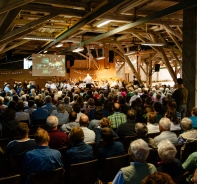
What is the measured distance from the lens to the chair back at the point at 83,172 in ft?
10.1

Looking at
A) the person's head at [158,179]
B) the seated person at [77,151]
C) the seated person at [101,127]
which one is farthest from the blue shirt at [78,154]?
the person's head at [158,179]

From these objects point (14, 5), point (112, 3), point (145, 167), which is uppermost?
point (112, 3)

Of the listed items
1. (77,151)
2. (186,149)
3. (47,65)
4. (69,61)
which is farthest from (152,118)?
(69,61)

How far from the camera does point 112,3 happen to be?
6.89 m

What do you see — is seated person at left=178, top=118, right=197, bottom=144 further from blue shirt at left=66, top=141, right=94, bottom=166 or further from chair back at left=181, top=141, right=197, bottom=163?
blue shirt at left=66, top=141, right=94, bottom=166

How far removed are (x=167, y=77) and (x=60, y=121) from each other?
24.9 metres

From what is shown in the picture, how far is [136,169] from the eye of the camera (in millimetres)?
2562

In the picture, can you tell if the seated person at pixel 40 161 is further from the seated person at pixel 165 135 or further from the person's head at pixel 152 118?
the person's head at pixel 152 118

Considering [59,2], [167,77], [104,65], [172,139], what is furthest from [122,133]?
[167,77]

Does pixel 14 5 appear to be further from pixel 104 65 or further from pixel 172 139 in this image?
pixel 104 65

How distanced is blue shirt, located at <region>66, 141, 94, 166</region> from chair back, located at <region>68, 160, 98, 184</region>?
26 cm

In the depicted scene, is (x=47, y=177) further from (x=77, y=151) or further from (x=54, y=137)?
(x=54, y=137)

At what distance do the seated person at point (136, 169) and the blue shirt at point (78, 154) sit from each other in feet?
3.12

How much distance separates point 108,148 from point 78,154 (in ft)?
1.41
